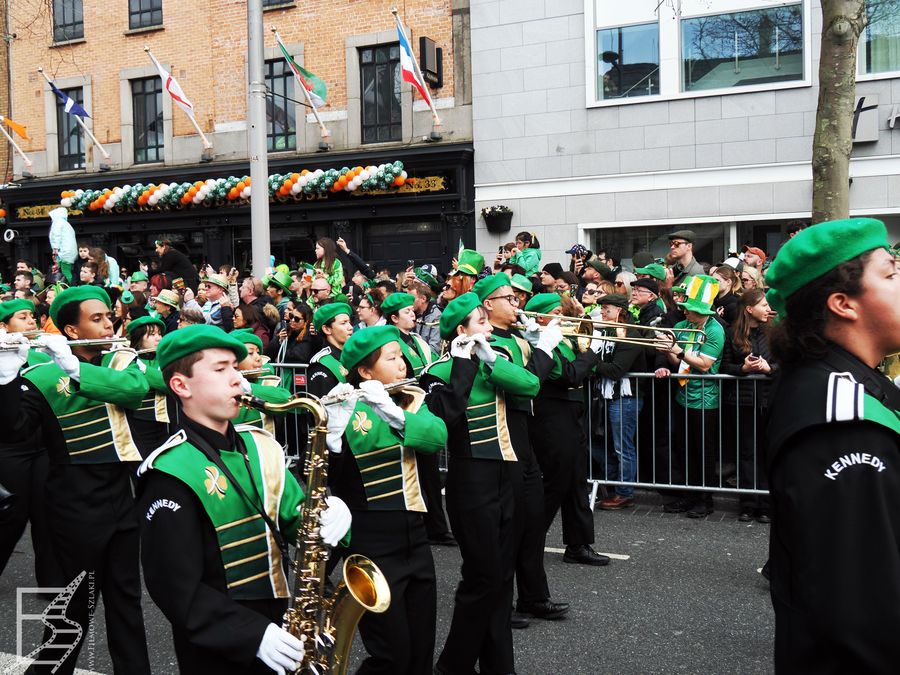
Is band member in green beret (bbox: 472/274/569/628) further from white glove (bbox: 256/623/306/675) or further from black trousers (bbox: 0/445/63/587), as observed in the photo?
black trousers (bbox: 0/445/63/587)

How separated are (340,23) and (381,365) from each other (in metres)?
15.0

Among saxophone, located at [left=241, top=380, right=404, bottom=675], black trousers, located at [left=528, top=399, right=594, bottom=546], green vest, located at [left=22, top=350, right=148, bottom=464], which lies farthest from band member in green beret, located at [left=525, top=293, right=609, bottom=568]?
saxophone, located at [left=241, top=380, right=404, bottom=675]

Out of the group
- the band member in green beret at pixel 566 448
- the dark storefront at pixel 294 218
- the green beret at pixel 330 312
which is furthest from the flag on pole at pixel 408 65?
the band member in green beret at pixel 566 448

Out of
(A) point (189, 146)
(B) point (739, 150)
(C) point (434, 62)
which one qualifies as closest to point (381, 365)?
(B) point (739, 150)

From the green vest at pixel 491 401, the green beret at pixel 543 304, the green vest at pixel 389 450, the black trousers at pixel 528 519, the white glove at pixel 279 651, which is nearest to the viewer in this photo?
the white glove at pixel 279 651

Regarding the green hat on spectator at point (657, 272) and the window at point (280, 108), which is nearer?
the green hat on spectator at point (657, 272)

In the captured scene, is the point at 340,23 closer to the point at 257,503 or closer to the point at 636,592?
the point at 636,592

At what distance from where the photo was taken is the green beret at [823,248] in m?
2.27

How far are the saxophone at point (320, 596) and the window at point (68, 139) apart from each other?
20.5m

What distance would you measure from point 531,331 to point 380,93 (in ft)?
42.3

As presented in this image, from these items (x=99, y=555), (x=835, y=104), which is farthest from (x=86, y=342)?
(x=835, y=104)

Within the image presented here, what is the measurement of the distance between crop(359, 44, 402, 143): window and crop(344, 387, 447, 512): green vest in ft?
46.0

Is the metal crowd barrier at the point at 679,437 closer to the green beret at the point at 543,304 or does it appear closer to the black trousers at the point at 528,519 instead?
the green beret at the point at 543,304

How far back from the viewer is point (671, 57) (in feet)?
49.7
